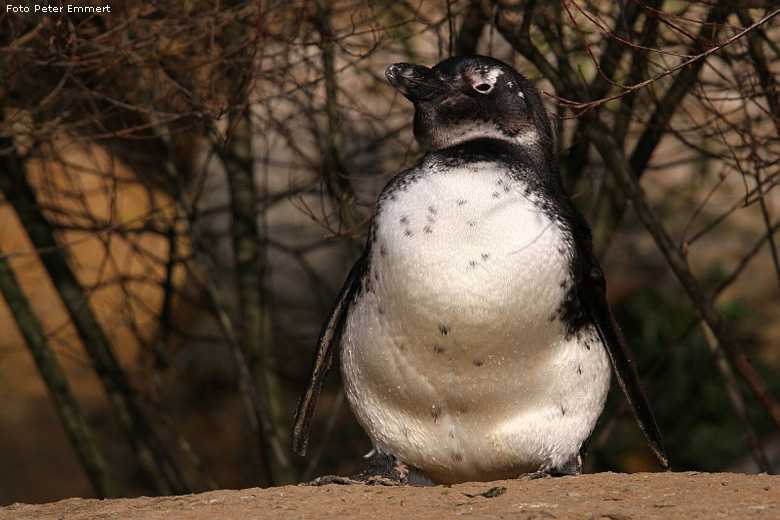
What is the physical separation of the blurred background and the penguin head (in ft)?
0.95

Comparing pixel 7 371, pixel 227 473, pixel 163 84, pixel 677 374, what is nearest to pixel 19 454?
pixel 7 371

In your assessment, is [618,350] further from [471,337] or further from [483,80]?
[483,80]

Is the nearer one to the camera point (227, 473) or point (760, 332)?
point (760, 332)

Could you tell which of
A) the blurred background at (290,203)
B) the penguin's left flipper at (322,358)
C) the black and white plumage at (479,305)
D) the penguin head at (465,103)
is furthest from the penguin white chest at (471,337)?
the blurred background at (290,203)

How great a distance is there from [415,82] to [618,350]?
1156mm

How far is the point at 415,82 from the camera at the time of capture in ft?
11.7

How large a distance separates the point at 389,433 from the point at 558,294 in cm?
75

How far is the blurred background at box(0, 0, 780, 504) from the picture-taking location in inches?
162

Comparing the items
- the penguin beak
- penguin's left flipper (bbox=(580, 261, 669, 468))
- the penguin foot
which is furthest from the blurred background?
the penguin foot

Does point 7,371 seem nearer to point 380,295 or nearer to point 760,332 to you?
point 760,332

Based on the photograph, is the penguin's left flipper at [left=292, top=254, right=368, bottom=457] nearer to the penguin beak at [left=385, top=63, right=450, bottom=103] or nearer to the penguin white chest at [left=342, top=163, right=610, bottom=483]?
the penguin white chest at [left=342, top=163, right=610, bottom=483]

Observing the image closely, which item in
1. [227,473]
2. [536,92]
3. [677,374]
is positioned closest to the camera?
[536,92]

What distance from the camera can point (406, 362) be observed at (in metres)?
3.32

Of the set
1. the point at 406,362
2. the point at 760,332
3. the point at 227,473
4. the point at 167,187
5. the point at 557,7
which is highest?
the point at 557,7
